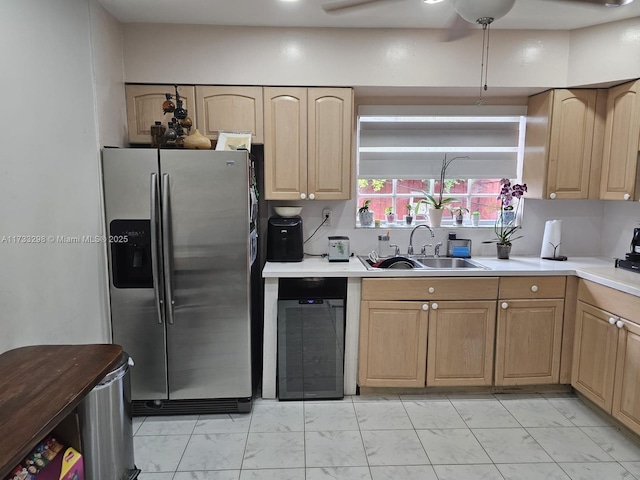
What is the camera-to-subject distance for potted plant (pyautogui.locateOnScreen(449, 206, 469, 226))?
3.35 meters

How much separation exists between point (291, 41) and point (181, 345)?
2.10 meters

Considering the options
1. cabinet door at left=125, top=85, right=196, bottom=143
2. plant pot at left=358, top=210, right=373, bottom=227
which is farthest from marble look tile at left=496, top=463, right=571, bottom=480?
cabinet door at left=125, top=85, right=196, bottom=143

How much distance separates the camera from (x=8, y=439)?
3.41 feet

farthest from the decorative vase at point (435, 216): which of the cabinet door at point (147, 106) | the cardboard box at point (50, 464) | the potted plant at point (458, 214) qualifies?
the cardboard box at point (50, 464)

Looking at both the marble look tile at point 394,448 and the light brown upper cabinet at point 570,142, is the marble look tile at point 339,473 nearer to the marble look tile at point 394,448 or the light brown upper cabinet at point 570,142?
the marble look tile at point 394,448

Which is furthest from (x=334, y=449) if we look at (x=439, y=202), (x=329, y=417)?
(x=439, y=202)

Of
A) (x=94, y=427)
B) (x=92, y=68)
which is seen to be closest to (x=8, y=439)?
(x=94, y=427)

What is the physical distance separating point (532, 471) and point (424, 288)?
1125 mm

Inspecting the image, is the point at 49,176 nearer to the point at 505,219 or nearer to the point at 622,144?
the point at 505,219

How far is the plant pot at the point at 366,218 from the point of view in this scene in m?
3.29

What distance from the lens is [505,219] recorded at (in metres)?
3.29

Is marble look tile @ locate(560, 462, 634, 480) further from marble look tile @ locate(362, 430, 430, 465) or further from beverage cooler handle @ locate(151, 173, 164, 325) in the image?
beverage cooler handle @ locate(151, 173, 164, 325)

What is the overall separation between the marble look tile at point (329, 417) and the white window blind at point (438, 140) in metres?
1.73

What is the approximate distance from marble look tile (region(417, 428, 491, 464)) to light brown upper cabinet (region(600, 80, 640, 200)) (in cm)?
188
